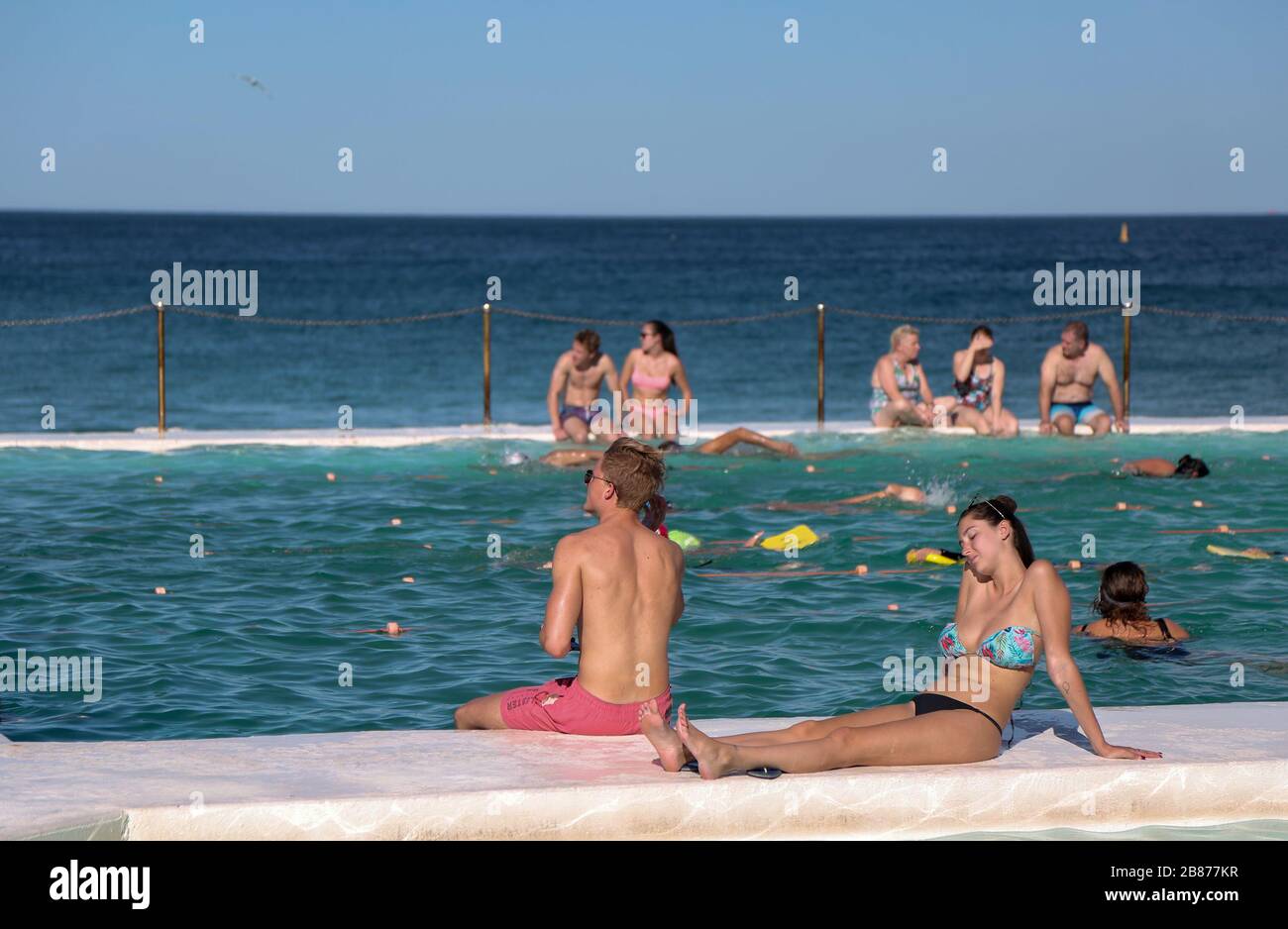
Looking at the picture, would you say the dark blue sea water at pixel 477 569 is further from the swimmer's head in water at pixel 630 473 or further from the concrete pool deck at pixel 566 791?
the swimmer's head in water at pixel 630 473

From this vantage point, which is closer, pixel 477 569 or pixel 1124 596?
pixel 1124 596

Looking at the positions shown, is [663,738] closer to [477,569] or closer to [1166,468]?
[477,569]

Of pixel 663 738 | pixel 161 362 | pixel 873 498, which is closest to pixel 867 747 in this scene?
pixel 663 738

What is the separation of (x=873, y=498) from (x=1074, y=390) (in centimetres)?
424

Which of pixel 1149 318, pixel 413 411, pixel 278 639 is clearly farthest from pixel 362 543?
pixel 1149 318

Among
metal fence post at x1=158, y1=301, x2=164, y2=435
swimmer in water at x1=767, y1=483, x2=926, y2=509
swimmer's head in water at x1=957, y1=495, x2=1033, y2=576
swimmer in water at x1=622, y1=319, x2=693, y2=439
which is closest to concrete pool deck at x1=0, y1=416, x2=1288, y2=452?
metal fence post at x1=158, y1=301, x2=164, y2=435

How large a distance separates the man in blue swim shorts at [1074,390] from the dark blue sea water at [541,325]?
11092 mm

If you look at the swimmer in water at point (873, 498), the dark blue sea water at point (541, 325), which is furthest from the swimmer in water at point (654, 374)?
the dark blue sea water at point (541, 325)

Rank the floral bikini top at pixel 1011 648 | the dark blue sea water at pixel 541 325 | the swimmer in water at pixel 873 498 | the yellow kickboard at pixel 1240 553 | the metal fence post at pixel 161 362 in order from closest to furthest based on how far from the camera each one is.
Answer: the floral bikini top at pixel 1011 648 → the yellow kickboard at pixel 1240 553 → the swimmer in water at pixel 873 498 → the metal fence post at pixel 161 362 → the dark blue sea water at pixel 541 325

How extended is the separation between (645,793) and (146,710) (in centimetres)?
328

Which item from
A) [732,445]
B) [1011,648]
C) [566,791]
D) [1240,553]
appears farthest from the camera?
[732,445]

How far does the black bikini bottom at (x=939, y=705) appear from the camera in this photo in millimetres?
5527

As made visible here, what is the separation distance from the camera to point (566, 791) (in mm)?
5078
